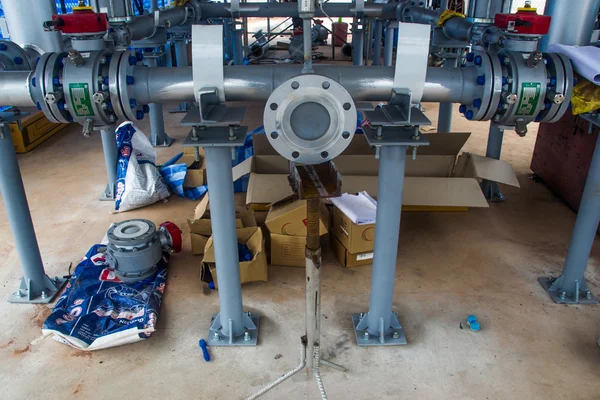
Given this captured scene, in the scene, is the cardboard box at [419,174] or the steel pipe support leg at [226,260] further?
the cardboard box at [419,174]

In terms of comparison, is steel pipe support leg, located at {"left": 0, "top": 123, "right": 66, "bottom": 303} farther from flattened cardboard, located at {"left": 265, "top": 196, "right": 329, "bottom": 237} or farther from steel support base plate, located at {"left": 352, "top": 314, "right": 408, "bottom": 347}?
steel support base plate, located at {"left": 352, "top": 314, "right": 408, "bottom": 347}

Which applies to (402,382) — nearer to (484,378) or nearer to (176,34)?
(484,378)

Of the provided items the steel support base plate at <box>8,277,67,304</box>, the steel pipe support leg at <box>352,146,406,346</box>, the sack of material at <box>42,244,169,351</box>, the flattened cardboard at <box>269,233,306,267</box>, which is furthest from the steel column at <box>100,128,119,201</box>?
the steel pipe support leg at <box>352,146,406,346</box>

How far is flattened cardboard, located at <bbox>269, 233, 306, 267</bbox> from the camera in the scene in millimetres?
2768

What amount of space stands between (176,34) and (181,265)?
3037mm

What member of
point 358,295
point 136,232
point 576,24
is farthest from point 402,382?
point 576,24

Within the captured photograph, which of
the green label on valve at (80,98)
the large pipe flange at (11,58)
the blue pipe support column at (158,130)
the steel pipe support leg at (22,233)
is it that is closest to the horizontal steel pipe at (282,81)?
the green label on valve at (80,98)

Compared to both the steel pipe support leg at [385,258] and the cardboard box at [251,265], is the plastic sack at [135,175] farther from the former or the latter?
the steel pipe support leg at [385,258]

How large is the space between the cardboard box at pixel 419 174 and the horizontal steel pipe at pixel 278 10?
6.32 ft

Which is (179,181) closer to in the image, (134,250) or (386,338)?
(134,250)

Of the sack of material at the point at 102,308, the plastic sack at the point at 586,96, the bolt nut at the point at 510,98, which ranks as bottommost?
the sack of material at the point at 102,308

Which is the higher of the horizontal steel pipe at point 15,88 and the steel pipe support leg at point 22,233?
the horizontal steel pipe at point 15,88

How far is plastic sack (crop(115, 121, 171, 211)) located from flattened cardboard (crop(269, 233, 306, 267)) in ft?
4.09

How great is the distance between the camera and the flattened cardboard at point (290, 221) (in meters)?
2.73
